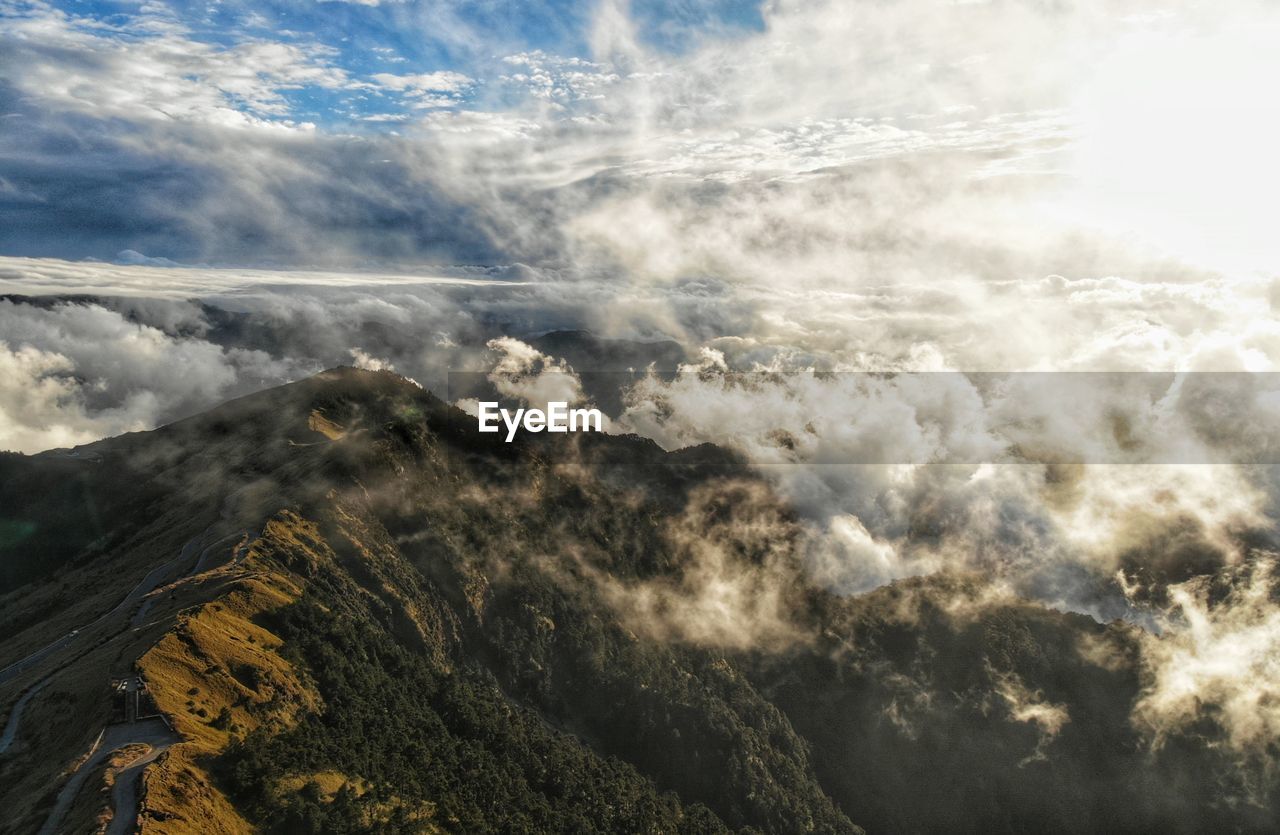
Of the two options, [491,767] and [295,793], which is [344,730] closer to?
[295,793]

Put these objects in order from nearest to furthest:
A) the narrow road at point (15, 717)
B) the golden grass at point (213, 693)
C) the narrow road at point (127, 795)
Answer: the narrow road at point (127, 795) → the golden grass at point (213, 693) → the narrow road at point (15, 717)

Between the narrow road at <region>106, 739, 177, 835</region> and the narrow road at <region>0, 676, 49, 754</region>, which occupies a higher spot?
the narrow road at <region>106, 739, 177, 835</region>

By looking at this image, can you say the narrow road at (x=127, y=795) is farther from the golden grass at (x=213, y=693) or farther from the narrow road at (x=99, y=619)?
the narrow road at (x=99, y=619)

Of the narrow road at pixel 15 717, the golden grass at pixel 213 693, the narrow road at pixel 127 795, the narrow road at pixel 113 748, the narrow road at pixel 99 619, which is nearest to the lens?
the narrow road at pixel 127 795

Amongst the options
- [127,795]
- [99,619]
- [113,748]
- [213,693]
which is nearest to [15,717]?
[213,693]

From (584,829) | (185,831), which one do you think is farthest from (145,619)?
(584,829)

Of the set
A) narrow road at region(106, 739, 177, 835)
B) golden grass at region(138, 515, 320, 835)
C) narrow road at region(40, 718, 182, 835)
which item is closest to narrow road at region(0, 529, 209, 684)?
golden grass at region(138, 515, 320, 835)

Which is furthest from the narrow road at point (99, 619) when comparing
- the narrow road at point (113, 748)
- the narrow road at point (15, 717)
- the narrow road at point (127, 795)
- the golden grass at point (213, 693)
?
the narrow road at point (127, 795)

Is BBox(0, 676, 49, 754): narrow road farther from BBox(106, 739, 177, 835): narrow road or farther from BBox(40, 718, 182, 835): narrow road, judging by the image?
BBox(106, 739, 177, 835): narrow road

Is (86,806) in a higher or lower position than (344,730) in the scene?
higher

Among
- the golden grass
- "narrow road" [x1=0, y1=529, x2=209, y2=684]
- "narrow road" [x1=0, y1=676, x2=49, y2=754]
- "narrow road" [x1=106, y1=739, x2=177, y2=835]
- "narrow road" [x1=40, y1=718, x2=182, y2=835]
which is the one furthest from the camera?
"narrow road" [x1=0, y1=529, x2=209, y2=684]

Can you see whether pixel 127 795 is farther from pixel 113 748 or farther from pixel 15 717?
pixel 15 717
